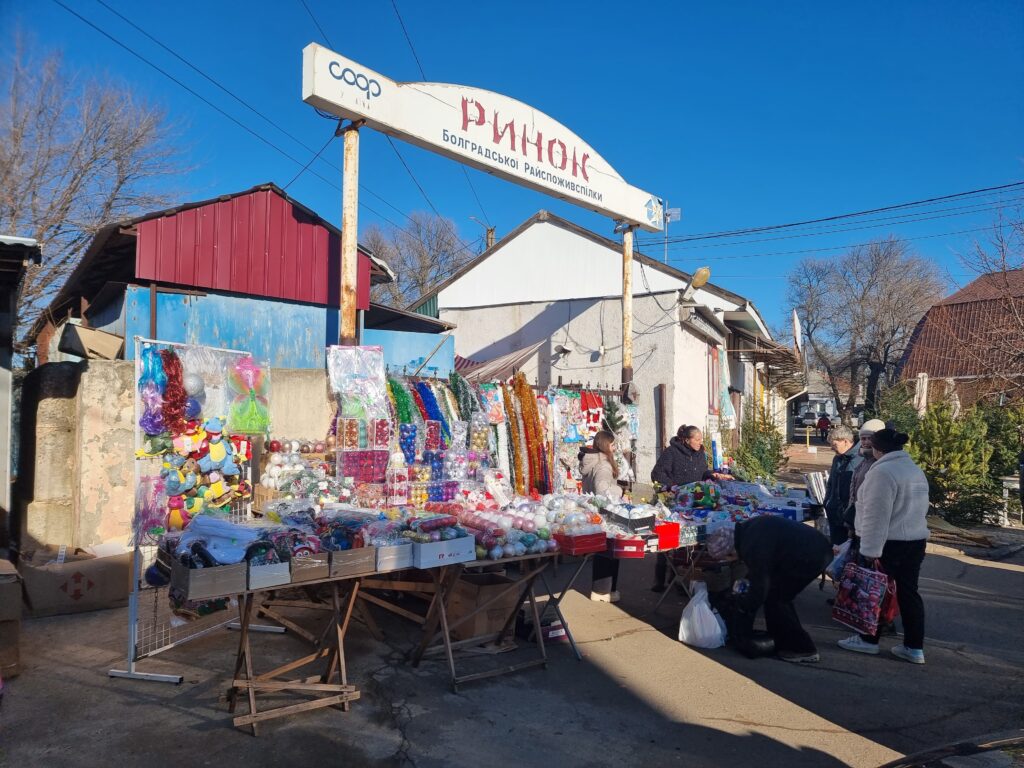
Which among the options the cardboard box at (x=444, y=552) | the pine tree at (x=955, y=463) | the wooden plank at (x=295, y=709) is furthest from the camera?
the pine tree at (x=955, y=463)

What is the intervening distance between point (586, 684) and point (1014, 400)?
42.5 feet

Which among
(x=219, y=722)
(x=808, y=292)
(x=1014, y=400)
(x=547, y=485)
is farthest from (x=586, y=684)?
(x=808, y=292)

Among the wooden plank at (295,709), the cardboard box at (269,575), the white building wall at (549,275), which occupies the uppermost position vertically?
the white building wall at (549,275)

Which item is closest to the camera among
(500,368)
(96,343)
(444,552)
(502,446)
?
(444,552)

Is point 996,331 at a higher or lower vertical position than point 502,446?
higher

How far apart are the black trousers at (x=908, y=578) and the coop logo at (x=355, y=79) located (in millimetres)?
7103

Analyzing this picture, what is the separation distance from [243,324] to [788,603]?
800 centimetres

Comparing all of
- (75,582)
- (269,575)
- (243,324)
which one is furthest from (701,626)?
(243,324)

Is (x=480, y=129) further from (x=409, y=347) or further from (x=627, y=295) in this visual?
(x=627, y=295)

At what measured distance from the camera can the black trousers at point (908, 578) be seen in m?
5.14

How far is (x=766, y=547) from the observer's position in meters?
5.15

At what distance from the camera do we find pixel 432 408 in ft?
26.6

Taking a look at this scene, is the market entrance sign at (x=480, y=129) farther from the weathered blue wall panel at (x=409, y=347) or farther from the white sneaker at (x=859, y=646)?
A: the white sneaker at (x=859, y=646)

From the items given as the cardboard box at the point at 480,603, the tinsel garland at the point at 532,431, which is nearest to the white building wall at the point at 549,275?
the tinsel garland at the point at 532,431
